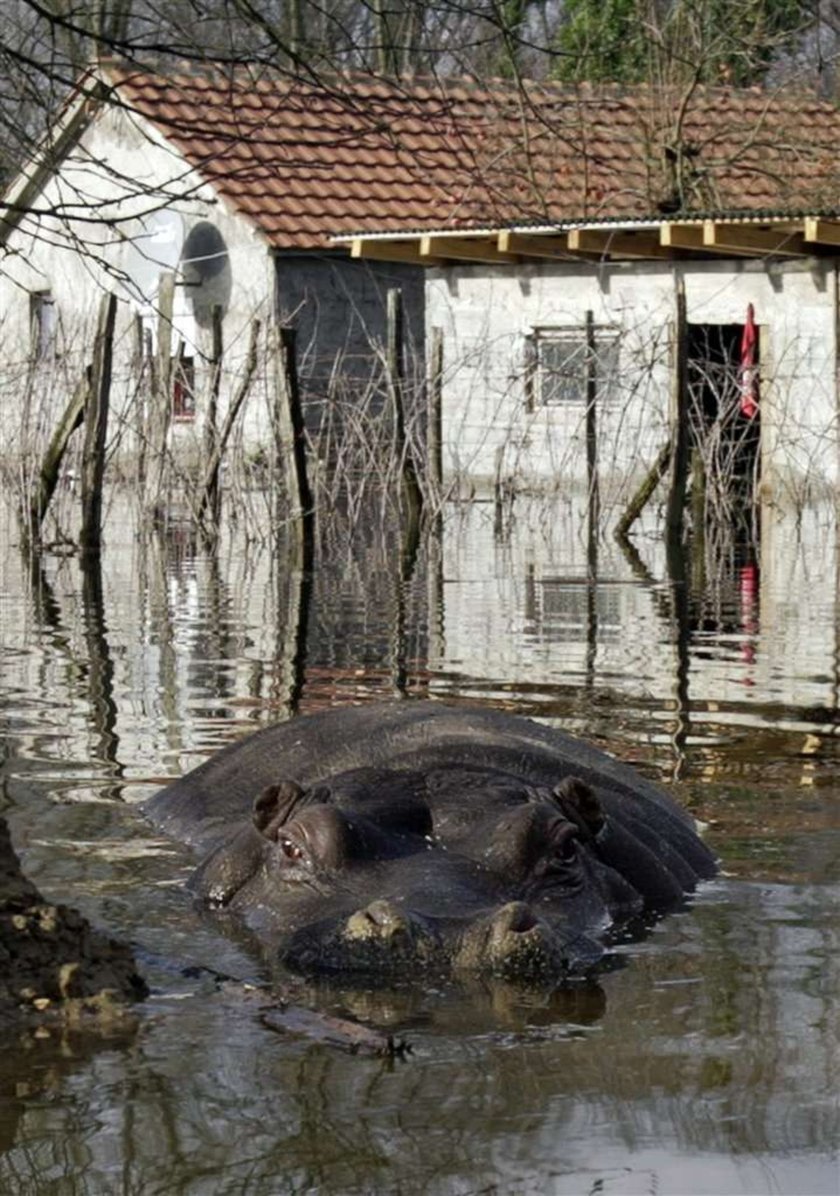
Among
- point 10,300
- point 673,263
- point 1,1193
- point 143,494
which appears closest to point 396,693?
point 1,1193

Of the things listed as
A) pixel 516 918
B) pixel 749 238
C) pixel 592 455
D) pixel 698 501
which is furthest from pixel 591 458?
pixel 516 918

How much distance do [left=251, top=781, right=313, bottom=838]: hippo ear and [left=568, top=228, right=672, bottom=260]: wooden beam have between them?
15.5 m

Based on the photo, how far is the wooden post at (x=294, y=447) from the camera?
679 inches

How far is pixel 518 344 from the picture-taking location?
2423cm

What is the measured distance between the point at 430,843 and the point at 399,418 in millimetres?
12936

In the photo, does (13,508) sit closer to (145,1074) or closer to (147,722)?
(147,722)

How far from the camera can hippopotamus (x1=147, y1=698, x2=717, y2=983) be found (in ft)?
17.2

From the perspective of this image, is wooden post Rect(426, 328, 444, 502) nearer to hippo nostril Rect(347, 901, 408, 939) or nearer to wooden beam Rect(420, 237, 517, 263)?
wooden beam Rect(420, 237, 517, 263)

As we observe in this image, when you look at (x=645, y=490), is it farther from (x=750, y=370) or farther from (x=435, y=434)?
(x=435, y=434)

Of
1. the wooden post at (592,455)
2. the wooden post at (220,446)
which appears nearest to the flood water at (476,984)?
the wooden post at (220,446)

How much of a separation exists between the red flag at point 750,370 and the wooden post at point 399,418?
265 centimetres

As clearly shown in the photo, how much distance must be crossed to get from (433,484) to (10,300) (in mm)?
13130

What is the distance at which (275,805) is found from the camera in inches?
245

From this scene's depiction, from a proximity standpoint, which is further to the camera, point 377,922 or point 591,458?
point 591,458
